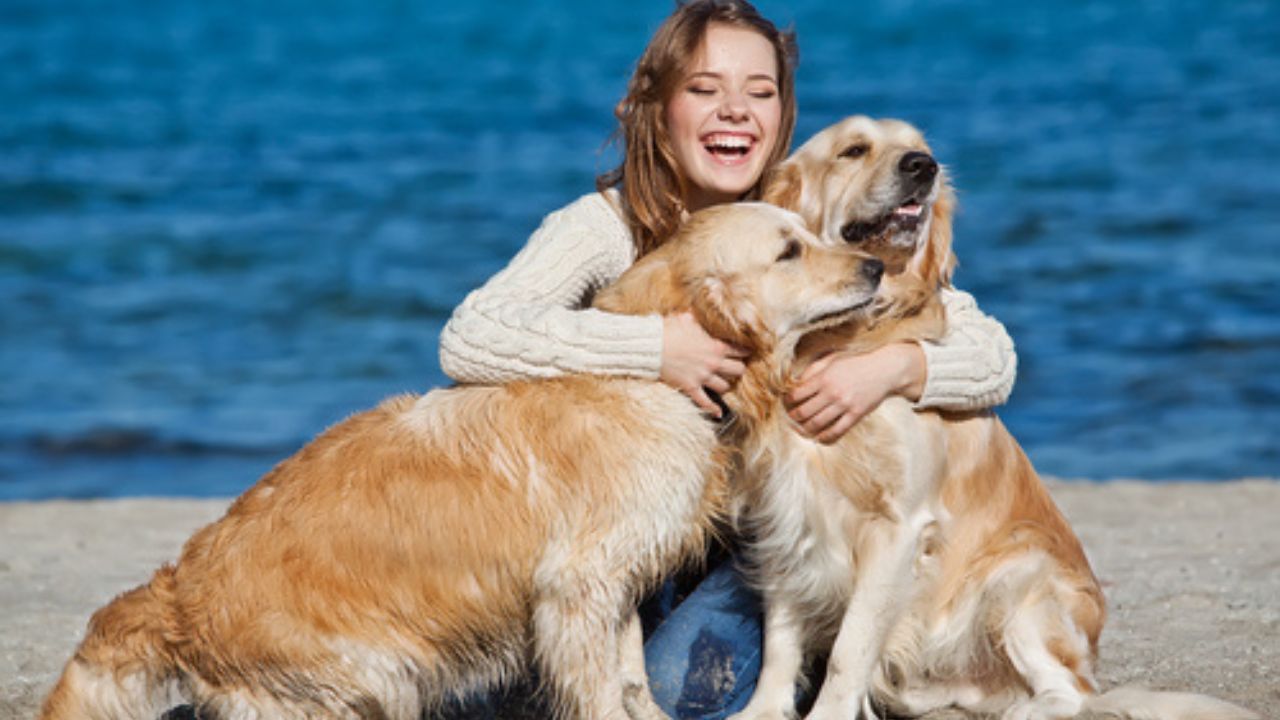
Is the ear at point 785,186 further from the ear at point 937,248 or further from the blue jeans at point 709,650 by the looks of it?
the blue jeans at point 709,650

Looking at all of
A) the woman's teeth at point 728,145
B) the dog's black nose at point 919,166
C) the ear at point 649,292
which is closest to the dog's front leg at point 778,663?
the ear at point 649,292

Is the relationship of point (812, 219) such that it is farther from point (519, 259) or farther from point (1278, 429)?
point (1278, 429)

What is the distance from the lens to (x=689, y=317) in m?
3.82

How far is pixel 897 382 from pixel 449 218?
10782 mm

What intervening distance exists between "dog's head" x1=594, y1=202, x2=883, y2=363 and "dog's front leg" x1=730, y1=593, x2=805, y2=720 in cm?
71

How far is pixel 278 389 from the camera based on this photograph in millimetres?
9219

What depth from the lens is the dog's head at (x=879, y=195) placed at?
408 cm

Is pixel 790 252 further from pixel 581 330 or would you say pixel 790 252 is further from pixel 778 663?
pixel 778 663

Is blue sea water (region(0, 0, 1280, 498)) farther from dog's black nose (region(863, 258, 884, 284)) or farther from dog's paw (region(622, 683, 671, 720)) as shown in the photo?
dog's paw (region(622, 683, 671, 720))

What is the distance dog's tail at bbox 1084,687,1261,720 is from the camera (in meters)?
3.56

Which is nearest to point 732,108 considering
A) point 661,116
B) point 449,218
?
point 661,116

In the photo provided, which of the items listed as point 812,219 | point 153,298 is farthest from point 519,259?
point 153,298

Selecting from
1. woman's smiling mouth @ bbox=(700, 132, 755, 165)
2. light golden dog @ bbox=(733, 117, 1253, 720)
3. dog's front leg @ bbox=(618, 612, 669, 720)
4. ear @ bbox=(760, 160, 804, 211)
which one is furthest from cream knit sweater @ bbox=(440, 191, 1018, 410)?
dog's front leg @ bbox=(618, 612, 669, 720)

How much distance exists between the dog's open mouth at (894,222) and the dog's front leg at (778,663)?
99 cm
